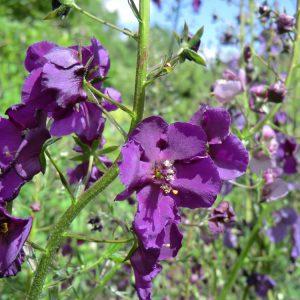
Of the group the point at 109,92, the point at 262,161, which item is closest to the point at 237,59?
the point at 262,161

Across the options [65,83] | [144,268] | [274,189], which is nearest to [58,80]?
[65,83]

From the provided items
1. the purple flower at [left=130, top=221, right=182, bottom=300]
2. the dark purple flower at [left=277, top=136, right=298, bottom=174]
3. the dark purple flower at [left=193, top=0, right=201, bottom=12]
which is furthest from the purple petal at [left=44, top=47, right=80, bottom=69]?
the dark purple flower at [left=193, top=0, right=201, bottom=12]

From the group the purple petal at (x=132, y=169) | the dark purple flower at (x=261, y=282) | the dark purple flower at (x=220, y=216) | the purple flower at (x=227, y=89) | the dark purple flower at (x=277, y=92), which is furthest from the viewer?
the dark purple flower at (x=261, y=282)

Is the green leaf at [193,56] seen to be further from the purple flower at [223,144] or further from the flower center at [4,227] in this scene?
the flower center at [4,227]

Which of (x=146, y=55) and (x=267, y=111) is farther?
(x=267, y=111)

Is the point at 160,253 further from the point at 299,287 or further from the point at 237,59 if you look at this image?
the point at 299,287

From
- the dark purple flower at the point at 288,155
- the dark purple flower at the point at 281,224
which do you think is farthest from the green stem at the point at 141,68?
the dark purple flower at the point at 281,224
